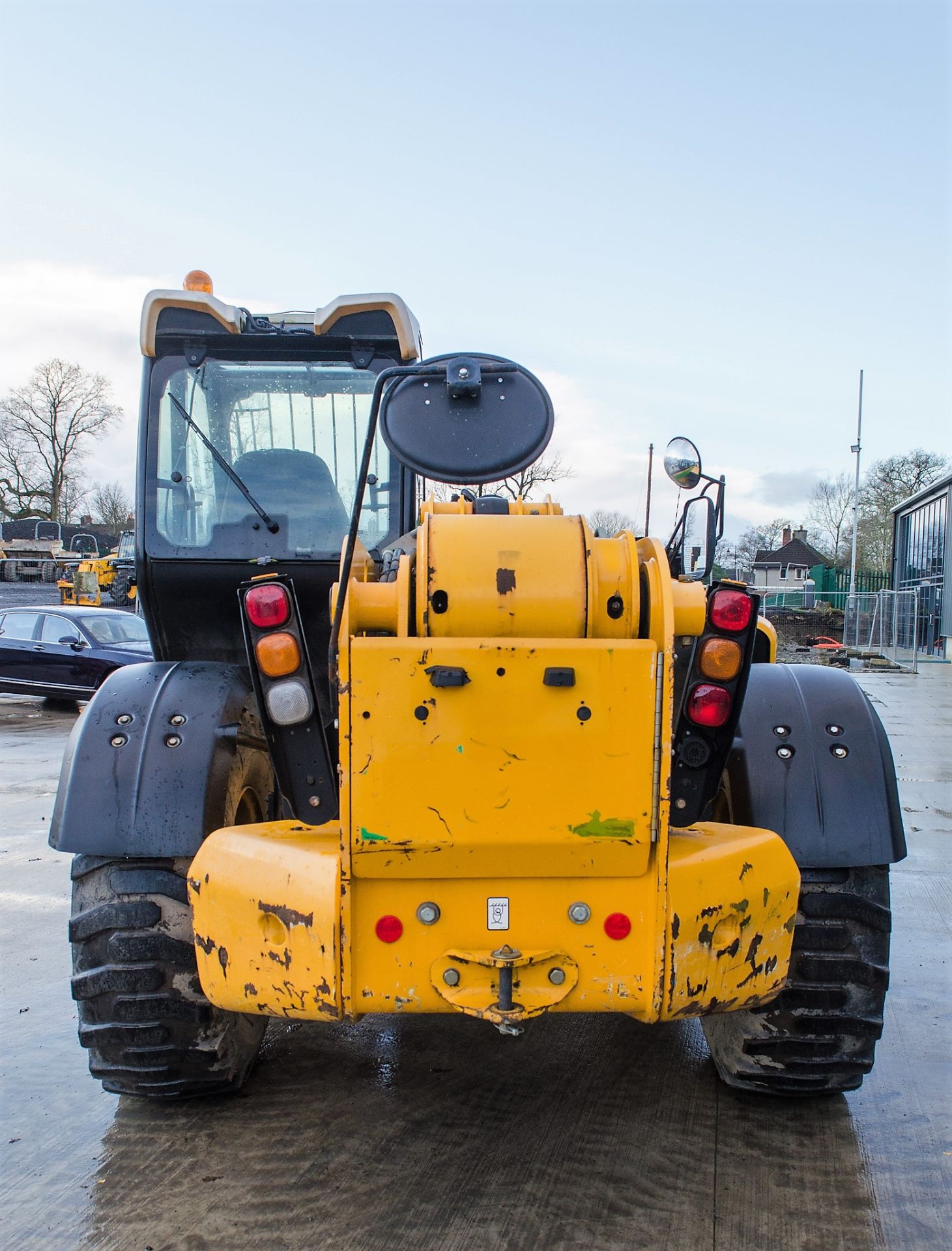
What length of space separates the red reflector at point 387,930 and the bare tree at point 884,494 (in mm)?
59491

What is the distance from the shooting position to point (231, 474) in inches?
146

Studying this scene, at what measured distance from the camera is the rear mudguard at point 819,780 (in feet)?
9.29

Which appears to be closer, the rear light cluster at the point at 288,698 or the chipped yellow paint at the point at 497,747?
the chipped yellow paint at the point at 497,747

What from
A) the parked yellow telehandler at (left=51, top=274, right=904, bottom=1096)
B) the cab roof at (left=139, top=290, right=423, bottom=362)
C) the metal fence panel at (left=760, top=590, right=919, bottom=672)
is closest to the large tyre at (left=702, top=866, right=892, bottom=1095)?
the parked yellow telehandler at (left=51, top=274, right=904, bottom=1096)

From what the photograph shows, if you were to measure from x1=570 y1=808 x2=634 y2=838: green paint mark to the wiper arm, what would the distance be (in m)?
1.87

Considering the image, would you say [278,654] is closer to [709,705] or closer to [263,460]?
[709,705]

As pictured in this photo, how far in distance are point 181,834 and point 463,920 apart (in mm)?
886

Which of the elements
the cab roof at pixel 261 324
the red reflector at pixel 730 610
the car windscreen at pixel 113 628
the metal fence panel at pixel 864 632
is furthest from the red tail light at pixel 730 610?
the metal fence panel at pixel 864 632

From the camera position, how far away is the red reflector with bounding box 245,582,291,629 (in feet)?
8.59

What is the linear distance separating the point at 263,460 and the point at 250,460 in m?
0.04

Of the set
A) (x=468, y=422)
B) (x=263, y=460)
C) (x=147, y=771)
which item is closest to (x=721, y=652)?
(x=468, y=422)

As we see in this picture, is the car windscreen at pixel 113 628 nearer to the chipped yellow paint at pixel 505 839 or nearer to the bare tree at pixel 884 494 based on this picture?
the chipped yellow paint at pixel 505 839

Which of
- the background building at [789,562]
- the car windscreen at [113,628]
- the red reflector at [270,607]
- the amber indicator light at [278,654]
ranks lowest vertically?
the car windscreen at [113,628]

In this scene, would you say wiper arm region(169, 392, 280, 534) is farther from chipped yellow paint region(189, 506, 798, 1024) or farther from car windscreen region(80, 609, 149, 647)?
car windscreen region(80, 609, 149, 647)
